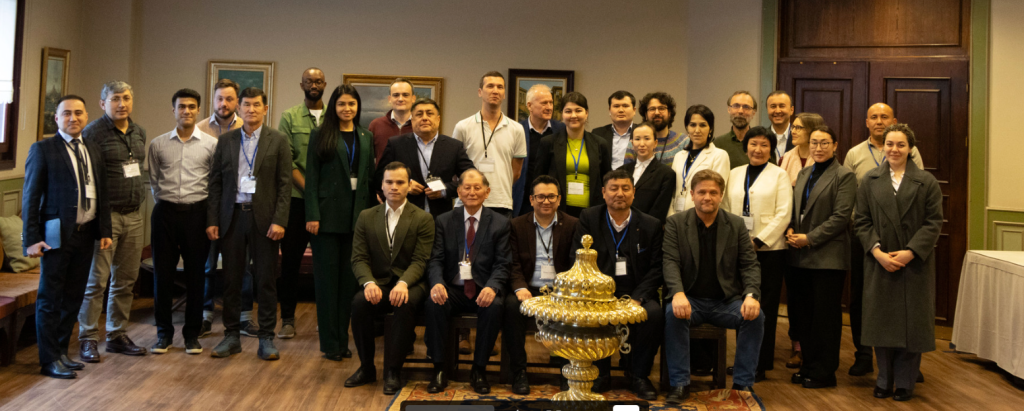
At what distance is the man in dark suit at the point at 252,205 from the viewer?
4.39m

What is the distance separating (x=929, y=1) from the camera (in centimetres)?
599

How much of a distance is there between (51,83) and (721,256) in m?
5.48

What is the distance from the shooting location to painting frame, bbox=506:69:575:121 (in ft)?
23.7

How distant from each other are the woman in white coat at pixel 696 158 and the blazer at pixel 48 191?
10.6ft

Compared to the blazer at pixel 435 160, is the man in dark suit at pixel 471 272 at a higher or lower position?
lower

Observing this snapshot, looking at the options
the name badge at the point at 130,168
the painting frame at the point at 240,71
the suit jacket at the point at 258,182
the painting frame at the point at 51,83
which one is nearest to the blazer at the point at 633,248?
the suit jacket at the point at 258,182

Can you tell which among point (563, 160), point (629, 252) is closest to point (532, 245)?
point (629, 252)

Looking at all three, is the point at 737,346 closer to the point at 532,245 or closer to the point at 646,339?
the point at 646,339

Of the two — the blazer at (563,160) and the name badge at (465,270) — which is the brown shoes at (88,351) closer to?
the name badge at (465,270)

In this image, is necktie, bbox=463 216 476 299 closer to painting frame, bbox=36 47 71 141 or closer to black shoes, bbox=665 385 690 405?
black shoes, bbox=665 385 690 405

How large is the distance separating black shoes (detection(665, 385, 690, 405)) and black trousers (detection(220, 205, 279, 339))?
2.25 meters

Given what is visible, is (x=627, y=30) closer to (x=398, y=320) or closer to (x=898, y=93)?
(x=898, y=93)

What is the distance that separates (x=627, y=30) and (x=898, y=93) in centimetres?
244

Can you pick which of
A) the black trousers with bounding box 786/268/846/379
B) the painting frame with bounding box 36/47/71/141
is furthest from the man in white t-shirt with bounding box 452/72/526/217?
the painting frame with bounding box 36/47/71/141
